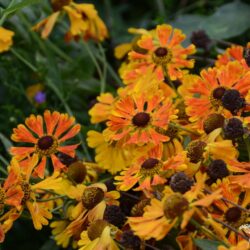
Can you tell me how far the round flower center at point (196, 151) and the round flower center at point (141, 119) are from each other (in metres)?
0.12

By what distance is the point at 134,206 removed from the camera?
110 cm

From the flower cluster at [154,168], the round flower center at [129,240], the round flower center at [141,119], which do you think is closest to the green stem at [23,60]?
the flower cluster at [154,168]

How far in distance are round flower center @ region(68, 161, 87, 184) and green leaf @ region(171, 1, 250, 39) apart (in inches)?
25.7

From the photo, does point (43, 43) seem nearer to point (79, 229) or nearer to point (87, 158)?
point (87, 158)

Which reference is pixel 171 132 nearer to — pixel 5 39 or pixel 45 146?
pixel 45 146

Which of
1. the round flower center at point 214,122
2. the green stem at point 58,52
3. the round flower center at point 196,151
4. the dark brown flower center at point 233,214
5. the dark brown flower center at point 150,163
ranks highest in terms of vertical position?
the round flower center at point 214,122

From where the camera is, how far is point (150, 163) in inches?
41.3

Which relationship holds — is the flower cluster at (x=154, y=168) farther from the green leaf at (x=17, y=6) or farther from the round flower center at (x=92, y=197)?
the green leaf at (x=17, y=6)

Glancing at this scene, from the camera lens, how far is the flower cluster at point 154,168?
923 mm

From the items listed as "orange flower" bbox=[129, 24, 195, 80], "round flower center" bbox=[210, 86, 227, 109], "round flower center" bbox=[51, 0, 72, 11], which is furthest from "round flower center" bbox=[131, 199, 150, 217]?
"round flower center" bbox=[51, 0, 72, 11]

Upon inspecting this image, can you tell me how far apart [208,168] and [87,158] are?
490mm

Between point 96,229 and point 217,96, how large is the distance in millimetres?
298

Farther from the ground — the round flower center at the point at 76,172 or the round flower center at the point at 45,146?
the round flower center at the point at 45,146

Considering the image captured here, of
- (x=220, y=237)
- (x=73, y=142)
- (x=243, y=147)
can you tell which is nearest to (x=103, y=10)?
(x=73, y=142)
